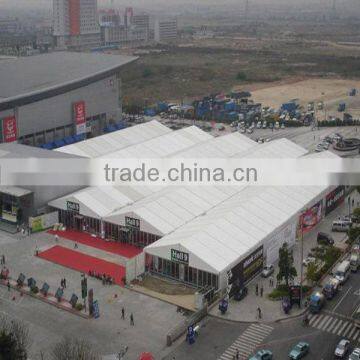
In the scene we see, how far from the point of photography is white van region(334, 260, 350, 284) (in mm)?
6792

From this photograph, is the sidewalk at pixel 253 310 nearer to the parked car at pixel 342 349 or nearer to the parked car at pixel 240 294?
the parked car at pixel 240 294

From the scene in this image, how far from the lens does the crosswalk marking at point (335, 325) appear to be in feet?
18.7

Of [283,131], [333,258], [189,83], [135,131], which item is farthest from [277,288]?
[189,83]

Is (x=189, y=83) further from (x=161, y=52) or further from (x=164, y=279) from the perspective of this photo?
(x=164, y=279)

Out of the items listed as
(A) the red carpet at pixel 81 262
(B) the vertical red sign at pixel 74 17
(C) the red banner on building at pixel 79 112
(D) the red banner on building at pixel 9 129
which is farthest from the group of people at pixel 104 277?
(B) the vertical red sign at pixel 74 17

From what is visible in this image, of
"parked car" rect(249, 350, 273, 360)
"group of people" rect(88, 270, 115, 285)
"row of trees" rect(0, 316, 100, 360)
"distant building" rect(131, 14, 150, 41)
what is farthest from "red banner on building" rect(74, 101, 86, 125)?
"distant building" rect(131, 14, 150, 41)

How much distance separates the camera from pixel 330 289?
6426 mm

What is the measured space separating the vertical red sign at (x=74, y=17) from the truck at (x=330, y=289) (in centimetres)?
A: 3682

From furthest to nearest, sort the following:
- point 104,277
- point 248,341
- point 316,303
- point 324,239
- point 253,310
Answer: point 324,239, point 104,277, point 253,310, point 316,303, point 248,341

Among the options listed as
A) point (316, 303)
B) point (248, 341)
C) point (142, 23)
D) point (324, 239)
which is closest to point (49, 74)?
point (324, 239)

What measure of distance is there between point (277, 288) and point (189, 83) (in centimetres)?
1769

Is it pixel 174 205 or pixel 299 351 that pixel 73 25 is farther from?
pixel 299 351

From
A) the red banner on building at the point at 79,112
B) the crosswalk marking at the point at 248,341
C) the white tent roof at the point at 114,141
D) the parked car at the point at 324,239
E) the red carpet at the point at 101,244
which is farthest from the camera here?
the red banner on building at the point at 79,112

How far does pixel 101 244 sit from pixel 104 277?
114 centimetres
